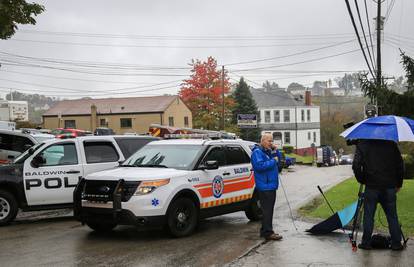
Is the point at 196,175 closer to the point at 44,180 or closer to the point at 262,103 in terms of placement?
the point at 44,180

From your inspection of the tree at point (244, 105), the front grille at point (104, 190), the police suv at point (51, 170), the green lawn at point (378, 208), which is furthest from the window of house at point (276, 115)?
the front grille at point (104, 190)

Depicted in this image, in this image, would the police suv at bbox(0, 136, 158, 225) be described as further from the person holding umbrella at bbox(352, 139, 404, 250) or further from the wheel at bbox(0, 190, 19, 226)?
the person holding umbrella at bbox(352, 139, 404, 250)

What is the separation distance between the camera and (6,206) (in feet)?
36.6

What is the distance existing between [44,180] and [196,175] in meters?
3.75

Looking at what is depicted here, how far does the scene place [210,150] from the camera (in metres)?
10.4

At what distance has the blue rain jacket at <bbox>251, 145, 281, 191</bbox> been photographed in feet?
28.9

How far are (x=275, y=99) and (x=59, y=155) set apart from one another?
74236mm

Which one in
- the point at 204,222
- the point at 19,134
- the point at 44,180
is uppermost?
the point at 19,134

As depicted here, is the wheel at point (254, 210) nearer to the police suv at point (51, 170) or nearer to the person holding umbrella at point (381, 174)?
the police suv at point (51, 170)

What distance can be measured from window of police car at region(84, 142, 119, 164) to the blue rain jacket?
476 cm

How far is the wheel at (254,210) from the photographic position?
1123cm

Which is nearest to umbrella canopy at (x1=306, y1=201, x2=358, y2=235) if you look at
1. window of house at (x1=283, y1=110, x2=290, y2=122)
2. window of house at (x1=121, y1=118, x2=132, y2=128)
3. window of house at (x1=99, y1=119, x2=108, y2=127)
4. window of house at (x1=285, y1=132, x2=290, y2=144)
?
window of house at (x1=121, y1=118, x2=132, y2=128)

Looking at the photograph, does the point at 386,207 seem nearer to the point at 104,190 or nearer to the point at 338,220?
the point at 338,220

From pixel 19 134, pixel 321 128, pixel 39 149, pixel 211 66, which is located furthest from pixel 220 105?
pixel 39 149
